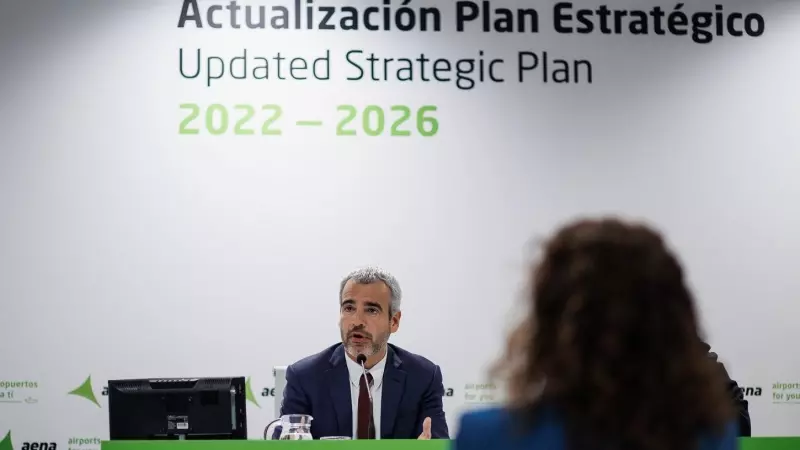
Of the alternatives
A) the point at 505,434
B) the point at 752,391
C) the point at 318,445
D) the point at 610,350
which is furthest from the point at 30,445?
the point at 610,350

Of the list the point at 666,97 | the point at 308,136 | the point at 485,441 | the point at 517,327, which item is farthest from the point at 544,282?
the point at 666,97

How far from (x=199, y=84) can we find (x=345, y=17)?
811 millimetres

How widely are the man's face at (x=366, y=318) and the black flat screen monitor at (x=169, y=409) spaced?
0.79 meters

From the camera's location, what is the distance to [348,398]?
420cm

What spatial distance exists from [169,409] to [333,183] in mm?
1824

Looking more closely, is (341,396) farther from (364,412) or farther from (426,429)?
(426,429)

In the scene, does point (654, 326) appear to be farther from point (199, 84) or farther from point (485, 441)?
point (199, 84)

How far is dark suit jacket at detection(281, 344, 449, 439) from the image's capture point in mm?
4133

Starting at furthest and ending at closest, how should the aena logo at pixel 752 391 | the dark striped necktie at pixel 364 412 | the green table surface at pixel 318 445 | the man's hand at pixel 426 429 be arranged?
the aena logo at pixel 752 391
the dark striped necktie at pixel 364 412
the man's hand at pixel 426 429
the green table surface at pixel 318 445

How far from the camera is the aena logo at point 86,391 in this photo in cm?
508

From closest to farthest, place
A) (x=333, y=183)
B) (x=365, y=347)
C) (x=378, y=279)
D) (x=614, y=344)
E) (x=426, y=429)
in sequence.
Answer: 1. (x=614, y=344)
2. (x=426, y=429)
3. (x=365, y=347)
4. (x=378, y=279)
5. (x=333, y=183)

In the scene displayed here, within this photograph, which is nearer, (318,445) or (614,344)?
(614,344)

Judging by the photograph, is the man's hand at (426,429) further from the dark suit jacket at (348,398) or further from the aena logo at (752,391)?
the aena logo at (752,391)

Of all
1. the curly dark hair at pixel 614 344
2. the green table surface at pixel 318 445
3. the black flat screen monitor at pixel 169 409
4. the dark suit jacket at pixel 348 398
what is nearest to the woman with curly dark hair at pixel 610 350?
the curly dark hair at pixel 614 344
